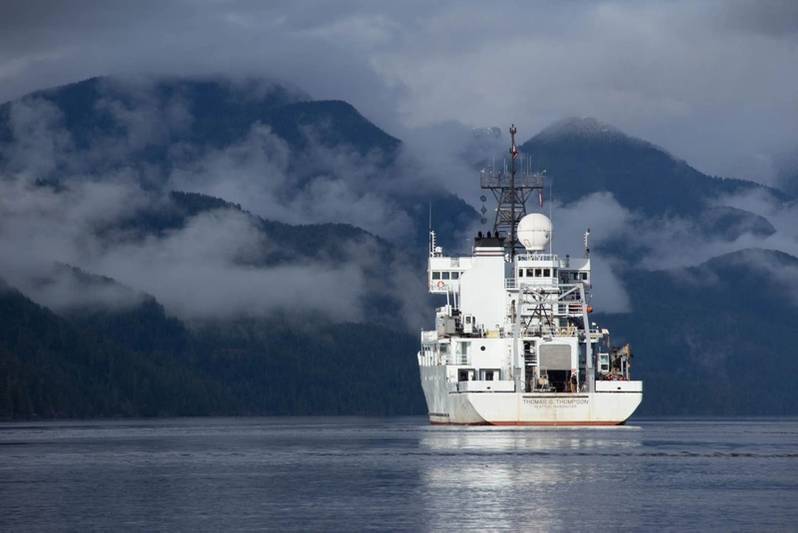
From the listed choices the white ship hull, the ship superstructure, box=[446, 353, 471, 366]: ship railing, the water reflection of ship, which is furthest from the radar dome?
the water reflection of ship

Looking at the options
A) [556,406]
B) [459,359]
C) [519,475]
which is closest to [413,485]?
[519,475]

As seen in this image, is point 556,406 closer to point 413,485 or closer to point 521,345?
point 521,345

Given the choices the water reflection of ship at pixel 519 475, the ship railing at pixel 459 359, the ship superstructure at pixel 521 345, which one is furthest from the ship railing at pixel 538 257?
the water reflection of ship at pixel 519 475

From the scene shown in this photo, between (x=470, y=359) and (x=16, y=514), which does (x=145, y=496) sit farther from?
(x=470, y=359)

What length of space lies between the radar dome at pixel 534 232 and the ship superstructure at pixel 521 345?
11cm

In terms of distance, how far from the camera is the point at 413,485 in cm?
9219

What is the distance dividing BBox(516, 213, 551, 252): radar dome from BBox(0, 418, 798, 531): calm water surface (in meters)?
39.2

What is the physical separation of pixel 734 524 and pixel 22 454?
72.0 m

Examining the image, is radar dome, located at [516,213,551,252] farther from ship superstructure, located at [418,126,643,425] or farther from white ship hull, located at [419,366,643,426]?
white ship hull, located at [419,366,643,426]

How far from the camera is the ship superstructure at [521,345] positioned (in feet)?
507

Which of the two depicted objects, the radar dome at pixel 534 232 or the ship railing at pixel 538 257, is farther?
the radar dome at pixel 534 232

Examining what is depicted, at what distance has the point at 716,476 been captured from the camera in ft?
321

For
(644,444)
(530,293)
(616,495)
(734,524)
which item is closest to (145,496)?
(616,495)

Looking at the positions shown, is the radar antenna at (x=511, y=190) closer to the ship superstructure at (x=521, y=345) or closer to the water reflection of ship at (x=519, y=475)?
the ship superstructure at (x=521, y=345)
